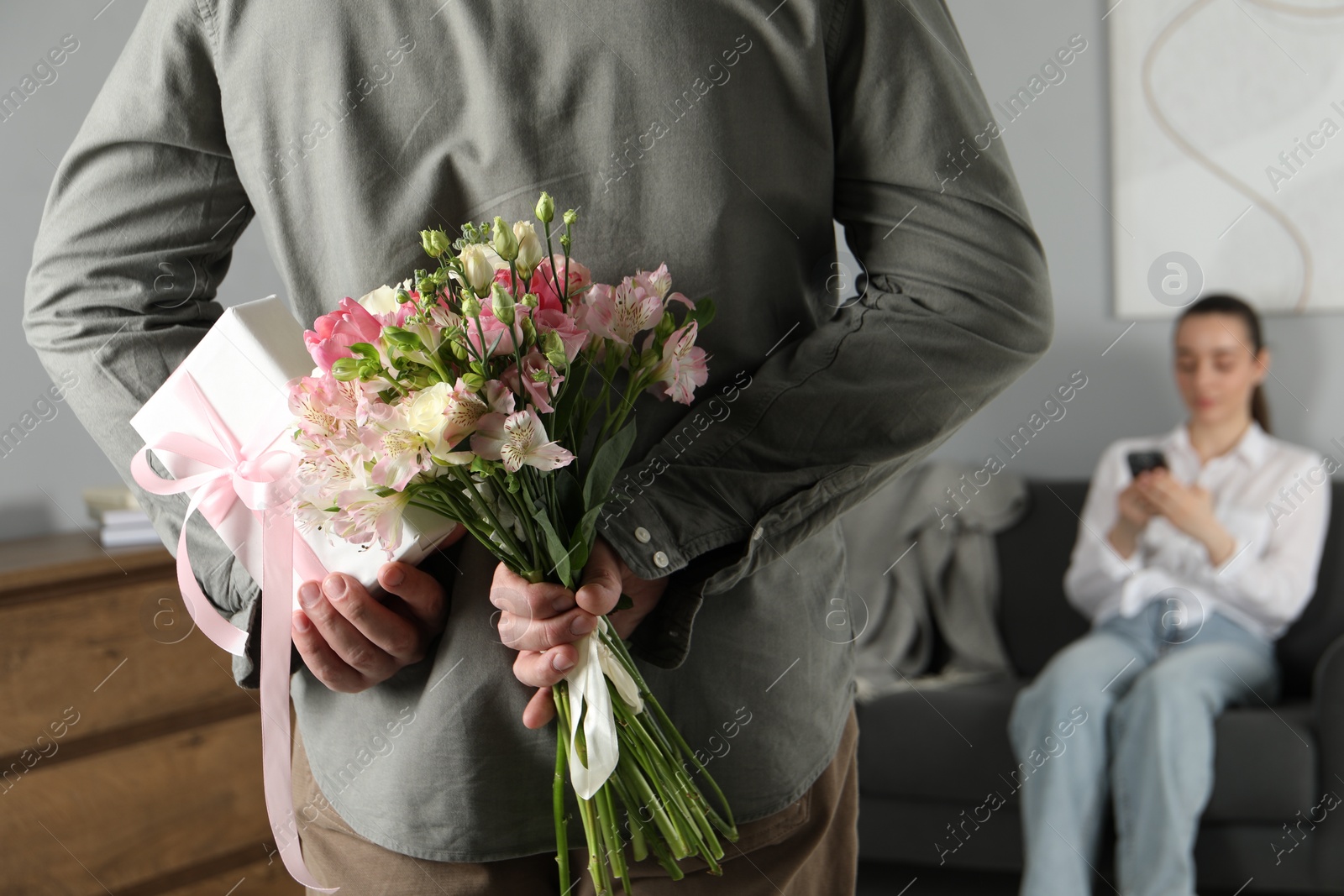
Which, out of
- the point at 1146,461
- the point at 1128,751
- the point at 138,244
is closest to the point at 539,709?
the point at 138,244

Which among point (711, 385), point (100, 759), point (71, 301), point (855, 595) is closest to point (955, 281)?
point (711, 385)

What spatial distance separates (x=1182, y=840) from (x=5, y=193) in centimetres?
276

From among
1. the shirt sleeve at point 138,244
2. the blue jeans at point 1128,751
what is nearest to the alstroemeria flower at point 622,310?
the shirt sleeve at point 138,244

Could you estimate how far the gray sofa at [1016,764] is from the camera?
7.06ft

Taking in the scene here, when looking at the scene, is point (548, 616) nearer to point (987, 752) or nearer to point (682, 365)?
point (682, 365)

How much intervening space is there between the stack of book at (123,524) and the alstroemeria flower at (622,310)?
1.79 m

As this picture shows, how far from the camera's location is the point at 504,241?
59 centimetres

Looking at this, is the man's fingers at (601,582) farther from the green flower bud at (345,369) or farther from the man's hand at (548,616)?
the green flower bud at (345,369)

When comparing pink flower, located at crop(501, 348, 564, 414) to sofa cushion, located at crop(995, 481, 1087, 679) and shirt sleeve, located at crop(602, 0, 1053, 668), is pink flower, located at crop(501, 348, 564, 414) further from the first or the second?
sofa cushion, located at crop(995, 481, 1087, 679)

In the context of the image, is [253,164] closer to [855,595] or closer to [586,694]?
[586,694]

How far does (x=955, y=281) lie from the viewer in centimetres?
70

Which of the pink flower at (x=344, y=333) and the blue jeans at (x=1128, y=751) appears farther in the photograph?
the blue jeans at (x=1128, y=751)

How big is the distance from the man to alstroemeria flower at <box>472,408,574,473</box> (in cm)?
9

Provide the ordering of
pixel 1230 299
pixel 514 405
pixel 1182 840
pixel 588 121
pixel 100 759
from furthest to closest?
pixel 1230 299 < pixel 1182 840 < pixel 100 759 < pixel 588 121 < pixel 514 405
